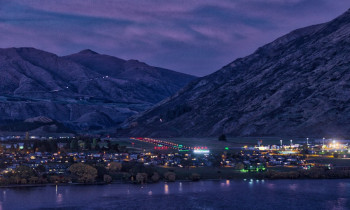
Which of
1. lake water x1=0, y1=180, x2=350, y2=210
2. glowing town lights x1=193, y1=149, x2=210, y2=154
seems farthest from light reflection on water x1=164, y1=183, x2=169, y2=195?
glowing town lights x1=193, y1=149, x2=210, y2=154

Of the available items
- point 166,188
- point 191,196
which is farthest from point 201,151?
point 191,196

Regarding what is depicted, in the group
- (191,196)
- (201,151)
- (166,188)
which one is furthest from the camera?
(201,151)

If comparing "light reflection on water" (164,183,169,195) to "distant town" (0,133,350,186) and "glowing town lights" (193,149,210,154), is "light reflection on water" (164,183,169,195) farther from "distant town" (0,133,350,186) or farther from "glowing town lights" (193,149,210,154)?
"glowing town lights" (193,149,210,154)

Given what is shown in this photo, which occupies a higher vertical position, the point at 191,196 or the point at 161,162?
the point at 161,162

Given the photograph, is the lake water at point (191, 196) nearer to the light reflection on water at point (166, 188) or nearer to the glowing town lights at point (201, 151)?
the light reflection on water at point (166, 188)

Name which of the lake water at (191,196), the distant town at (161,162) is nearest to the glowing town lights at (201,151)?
the distant town at (161,162)

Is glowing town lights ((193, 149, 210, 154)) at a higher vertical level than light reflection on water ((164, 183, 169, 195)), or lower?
higher

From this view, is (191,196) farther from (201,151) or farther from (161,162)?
(201,151)
